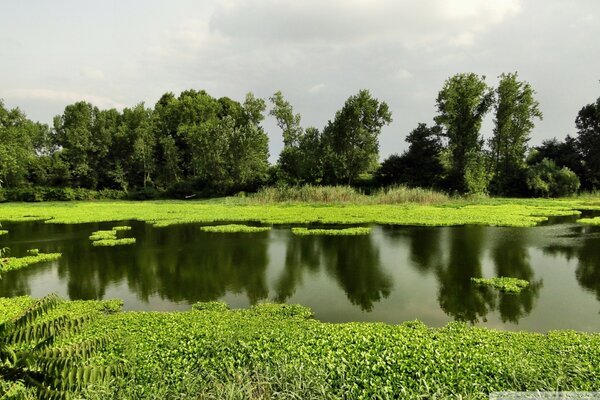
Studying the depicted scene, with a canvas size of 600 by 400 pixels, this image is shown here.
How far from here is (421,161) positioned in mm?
58281

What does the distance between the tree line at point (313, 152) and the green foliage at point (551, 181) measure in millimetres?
138

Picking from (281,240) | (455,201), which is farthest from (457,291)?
(455,201)

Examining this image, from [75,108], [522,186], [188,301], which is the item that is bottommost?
[188,301]

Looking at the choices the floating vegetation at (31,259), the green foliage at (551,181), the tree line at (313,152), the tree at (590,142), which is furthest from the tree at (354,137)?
the floating vegetation at (31,259)

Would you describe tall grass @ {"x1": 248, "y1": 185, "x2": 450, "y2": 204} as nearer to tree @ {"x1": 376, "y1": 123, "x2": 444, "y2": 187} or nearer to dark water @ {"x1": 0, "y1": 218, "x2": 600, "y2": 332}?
tree @ {"x1": 376, "y1": 123, "x2": 444, "y2": 187}

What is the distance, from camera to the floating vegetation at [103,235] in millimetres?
26173

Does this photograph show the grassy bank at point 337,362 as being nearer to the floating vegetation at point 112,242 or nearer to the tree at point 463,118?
the floating vegetation at point 112,242

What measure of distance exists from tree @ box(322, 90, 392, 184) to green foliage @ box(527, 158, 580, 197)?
2133 centimetres

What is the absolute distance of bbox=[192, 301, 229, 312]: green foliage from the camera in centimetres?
1273

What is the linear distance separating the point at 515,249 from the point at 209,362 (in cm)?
1848

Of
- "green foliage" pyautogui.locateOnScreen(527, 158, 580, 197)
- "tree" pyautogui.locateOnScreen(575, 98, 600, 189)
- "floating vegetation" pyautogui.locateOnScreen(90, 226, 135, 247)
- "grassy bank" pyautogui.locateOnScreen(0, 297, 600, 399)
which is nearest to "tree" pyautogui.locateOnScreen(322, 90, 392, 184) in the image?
"green foliage" pyautogui.locateOnScreen(527, 158, 580, 197)

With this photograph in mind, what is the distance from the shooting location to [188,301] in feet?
45.7

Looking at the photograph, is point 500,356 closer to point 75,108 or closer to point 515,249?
point 515,249

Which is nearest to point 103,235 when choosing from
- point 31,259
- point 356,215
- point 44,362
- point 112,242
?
point 112,242
